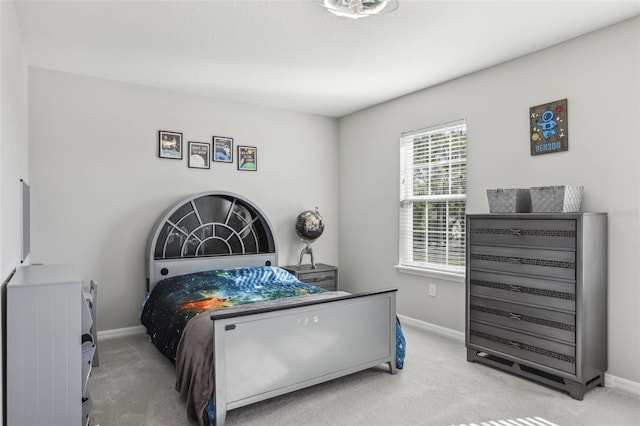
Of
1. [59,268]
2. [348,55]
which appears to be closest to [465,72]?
[348,55]

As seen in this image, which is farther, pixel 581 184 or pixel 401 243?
pixel 401 243

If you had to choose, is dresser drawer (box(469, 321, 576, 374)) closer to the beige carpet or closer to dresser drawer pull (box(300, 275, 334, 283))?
the beige carpet

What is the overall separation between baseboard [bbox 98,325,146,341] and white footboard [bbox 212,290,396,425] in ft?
6.34

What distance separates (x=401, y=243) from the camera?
4520 millimetres

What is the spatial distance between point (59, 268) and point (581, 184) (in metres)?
3.65

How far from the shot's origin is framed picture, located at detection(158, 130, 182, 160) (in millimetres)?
4148

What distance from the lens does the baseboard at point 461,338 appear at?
2721 mm

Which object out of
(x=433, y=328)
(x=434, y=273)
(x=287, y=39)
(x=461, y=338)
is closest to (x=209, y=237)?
(x=287, y=39)

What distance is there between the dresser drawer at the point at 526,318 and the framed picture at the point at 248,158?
2761 mm

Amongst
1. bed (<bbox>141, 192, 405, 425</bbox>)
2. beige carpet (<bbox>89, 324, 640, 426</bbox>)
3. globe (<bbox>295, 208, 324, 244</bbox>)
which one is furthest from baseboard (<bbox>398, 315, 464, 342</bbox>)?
globe (<bbox>295, 208, 324, 244</bbox>)

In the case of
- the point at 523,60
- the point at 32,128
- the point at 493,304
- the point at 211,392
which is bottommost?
the point at 211,392

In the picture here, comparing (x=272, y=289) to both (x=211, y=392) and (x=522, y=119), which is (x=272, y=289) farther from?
(x=522, y=119)

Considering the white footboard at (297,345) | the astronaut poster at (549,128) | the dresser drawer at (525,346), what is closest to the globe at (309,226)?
the white footboard at (297,345)

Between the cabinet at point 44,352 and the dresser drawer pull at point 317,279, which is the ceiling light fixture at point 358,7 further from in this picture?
the dresser drawer pull at point 317,279
